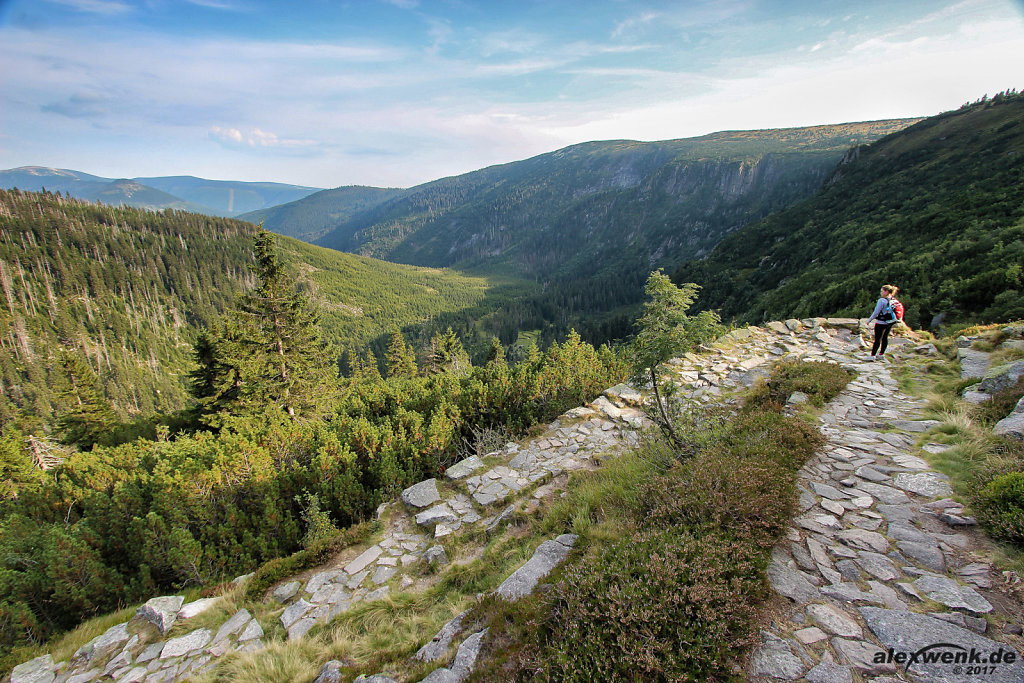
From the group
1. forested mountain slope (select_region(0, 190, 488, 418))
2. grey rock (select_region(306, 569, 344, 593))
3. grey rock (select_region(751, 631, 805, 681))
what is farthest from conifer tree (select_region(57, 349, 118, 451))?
forested mountain slope (select_region(0, 190, 488, 418))

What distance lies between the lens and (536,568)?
4945 mm

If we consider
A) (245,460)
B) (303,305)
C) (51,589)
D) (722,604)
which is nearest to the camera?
(722,604)

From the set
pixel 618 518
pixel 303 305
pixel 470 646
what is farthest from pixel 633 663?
pixel 303 305

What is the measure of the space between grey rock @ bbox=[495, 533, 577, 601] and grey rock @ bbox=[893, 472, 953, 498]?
476 centimetres

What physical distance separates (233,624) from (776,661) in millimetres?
7259

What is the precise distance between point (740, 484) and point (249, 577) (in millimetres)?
8250

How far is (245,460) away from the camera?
9531 mm

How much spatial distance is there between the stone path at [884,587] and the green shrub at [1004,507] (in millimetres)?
200

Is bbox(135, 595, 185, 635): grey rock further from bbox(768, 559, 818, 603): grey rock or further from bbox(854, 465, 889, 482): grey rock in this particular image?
bbox(854, 465, 889, 482): grey rock

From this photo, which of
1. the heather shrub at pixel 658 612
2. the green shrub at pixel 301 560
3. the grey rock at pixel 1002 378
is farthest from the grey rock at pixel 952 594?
the green shrub at pixel 301 560

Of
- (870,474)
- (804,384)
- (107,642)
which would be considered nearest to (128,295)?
(107,642)

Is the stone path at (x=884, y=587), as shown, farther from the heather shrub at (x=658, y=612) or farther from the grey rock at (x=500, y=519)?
the grey rock at (x=500, y=519)

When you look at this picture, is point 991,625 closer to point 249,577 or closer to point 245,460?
point 249,577

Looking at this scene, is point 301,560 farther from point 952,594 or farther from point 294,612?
point 952,594
